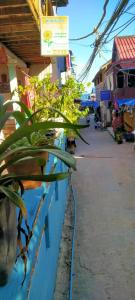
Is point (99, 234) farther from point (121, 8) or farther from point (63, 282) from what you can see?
point (121, 8)

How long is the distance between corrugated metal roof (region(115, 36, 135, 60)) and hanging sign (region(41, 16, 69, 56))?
16606mm

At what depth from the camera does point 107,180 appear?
9.10 meters

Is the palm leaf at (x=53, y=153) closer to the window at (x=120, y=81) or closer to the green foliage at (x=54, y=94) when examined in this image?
the green foliage at (x=54, y=94)

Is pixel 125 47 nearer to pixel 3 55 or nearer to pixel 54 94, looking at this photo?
pixel 3 55

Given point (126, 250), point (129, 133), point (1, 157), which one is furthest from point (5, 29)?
point (129, 133)

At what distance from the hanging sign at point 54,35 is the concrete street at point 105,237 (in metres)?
3.31

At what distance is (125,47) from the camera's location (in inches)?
947

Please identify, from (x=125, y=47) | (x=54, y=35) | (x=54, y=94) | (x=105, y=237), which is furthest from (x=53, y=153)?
(x=125, y=47)

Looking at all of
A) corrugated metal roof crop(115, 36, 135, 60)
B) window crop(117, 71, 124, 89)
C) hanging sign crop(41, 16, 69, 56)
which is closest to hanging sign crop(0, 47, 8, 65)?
hanging sign crop(41, 16, 69, 56)

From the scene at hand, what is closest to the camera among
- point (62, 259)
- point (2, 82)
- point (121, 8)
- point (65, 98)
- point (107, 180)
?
point (62, 259)

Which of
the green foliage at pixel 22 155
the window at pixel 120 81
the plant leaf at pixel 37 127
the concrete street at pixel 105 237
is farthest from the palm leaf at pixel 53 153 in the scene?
the window at pixel 120 81

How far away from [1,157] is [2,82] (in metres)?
8.88

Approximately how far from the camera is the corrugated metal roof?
2274 cm

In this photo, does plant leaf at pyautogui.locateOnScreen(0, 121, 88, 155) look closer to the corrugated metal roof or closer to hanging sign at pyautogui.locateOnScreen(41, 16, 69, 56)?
hanging sign at pyautogui.locateOnScreen(41, 16, 69, 56)
